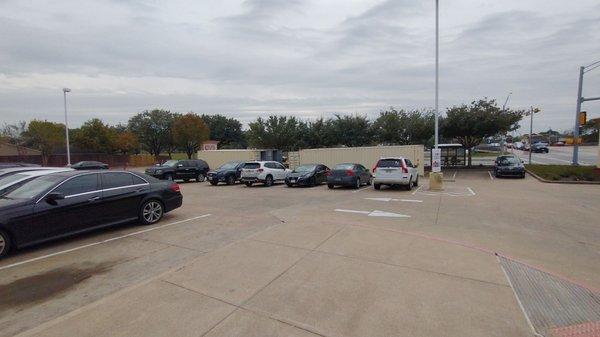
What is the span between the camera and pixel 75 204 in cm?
730

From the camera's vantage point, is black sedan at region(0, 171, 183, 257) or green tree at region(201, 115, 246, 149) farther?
green tree at region(201, 115, 246, 149)

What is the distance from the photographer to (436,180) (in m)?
17.4

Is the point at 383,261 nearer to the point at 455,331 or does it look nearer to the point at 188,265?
the point at 455,331

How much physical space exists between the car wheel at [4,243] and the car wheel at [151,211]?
2685 mm

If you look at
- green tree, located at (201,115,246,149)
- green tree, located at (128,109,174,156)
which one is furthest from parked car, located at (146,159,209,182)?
green tree, located at (201,115,246,149)

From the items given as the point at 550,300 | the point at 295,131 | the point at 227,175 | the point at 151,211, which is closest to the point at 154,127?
the point at 295,131

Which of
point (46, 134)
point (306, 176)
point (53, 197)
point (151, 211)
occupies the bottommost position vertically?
point (306, 176)

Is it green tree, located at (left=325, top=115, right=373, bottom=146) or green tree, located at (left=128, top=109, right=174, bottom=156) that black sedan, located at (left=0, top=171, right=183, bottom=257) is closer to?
green tree, located at (left=325, top=115, right=373, bottom=146)

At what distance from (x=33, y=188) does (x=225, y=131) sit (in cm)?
7933

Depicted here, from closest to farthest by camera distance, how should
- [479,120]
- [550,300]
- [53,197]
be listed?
1. [550,300]
2. [53,197]
3. [479,120]

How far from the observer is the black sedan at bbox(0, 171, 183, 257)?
21.2ft

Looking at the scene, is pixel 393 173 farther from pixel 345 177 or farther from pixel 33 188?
pixel 33 188

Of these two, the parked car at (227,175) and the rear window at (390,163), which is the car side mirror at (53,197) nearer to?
the rear window at (390,163)

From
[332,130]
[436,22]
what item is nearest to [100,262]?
[436,22]
